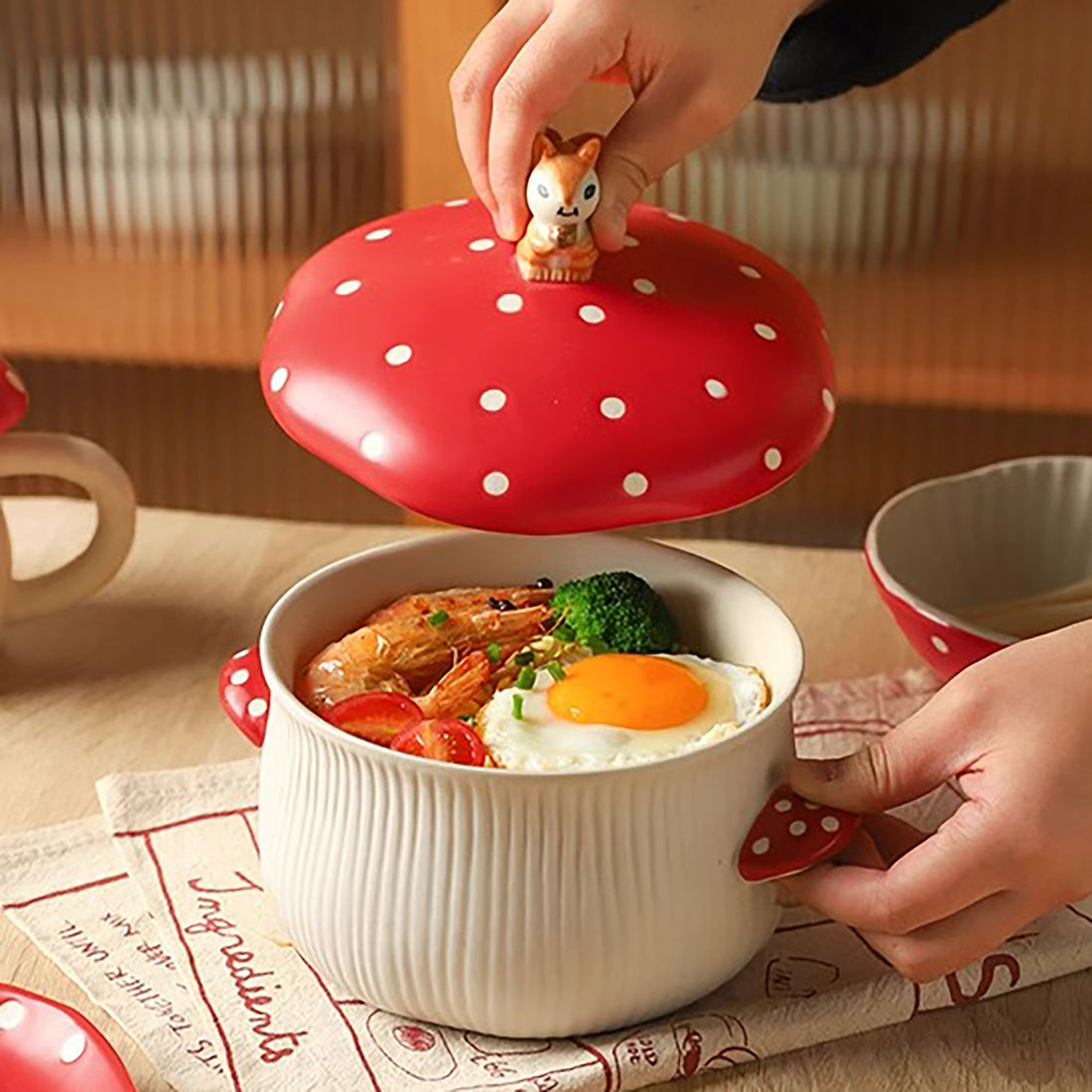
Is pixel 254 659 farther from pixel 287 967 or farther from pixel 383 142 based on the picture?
pixel 383 142

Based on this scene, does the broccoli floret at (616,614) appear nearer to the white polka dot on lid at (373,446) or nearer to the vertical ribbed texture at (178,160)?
the white polka dot on lid at (373,446)

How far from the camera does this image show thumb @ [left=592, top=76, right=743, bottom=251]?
0.79 metres

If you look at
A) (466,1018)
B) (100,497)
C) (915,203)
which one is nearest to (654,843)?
(466,1018)

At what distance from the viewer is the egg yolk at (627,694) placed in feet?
2.44

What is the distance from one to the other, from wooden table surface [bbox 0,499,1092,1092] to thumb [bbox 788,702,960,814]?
10 centimetres

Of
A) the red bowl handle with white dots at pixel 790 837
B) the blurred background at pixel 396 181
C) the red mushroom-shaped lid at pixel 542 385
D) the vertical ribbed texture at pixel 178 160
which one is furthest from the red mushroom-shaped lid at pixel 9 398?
the vertical ribbed texture at pixel 178 160

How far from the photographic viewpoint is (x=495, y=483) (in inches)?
27.8

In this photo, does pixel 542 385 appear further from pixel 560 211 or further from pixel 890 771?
Answer: pixel 890 771

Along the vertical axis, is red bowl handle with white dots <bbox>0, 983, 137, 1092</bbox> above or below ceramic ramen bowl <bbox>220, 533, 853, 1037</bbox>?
Answer: below

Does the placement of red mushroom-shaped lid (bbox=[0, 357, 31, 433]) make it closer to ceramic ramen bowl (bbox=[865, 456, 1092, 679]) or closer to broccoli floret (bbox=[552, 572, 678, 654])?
broccoli floret (bbox=[552, 572, 678, 654])

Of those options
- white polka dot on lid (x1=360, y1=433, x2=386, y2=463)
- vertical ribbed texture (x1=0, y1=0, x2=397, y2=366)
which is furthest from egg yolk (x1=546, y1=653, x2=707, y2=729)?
vertical ribbed texture (x1=0, y1=0, x2=397, y2=366)

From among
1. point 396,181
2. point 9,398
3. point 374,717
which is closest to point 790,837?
point 374,717

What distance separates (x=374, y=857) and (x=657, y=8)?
38 cm

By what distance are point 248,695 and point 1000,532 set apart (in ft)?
1.52
